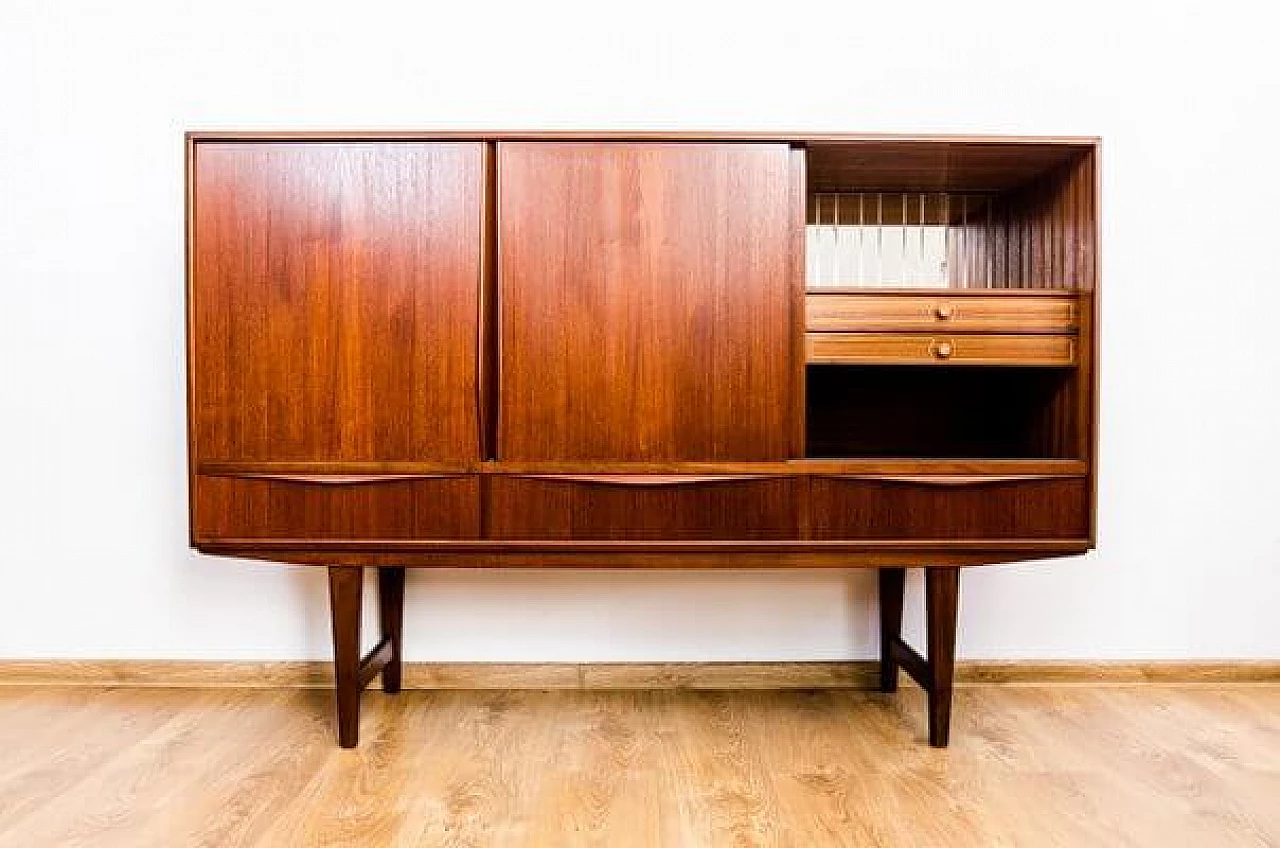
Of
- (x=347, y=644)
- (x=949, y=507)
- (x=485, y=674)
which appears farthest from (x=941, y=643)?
(x=347, y=644)

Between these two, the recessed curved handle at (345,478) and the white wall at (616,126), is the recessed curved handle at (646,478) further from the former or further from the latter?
the white wall at (616,126)

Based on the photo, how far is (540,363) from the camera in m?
1.65

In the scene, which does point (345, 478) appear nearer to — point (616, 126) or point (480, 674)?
point (480, 674)

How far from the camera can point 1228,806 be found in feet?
4.97

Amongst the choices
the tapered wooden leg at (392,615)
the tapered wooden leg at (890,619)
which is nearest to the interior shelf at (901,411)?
the tapered wooden leg at (890,619)

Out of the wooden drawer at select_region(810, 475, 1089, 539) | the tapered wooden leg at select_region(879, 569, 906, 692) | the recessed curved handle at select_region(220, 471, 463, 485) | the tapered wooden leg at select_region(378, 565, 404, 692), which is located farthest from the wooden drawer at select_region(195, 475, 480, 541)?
the tapered wooden leg at select_region(879, 569, 906, 692)

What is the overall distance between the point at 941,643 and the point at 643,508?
631 millimetres

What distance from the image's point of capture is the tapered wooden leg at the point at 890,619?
2059 millimetres

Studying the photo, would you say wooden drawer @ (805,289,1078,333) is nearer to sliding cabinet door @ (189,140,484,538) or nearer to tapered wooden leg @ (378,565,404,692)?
sliding cabinet door @ (189,140,484,538)

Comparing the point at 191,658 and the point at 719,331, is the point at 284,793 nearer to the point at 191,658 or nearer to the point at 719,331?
the point at 191,658

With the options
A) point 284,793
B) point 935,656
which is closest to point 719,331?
point 935,656

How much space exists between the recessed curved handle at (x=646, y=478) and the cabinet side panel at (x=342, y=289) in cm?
16

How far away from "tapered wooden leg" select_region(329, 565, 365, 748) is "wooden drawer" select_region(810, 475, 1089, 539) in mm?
869

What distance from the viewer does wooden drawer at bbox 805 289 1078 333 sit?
168 cm
